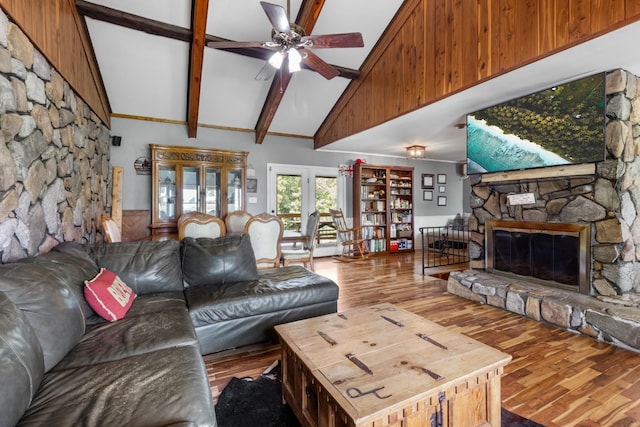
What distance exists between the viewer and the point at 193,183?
5016 mm

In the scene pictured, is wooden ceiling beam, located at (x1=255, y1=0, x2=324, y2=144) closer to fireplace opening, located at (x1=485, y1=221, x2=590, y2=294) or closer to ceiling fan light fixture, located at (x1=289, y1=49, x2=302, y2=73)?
ceiling fan light fixture, located at (x1=289, y1=49, x2=302, y2=73)

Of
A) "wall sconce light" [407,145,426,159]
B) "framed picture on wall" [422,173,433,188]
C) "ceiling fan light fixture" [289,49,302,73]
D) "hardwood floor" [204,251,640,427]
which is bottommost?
"hardwood floor" [204,251,640,427]

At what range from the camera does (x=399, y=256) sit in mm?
6426

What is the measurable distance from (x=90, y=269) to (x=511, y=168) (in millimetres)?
4128

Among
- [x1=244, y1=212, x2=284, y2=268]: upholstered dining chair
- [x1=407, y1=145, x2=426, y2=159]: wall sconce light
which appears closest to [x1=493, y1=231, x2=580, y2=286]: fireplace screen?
[x1=407, y1=145, x2=426, y2=159]: wall sconce light

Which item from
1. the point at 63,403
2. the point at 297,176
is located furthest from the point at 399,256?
the point at 63,403

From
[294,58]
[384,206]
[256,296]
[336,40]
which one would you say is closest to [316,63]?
[294,58]

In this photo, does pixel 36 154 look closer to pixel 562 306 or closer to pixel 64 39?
pixel 64 39

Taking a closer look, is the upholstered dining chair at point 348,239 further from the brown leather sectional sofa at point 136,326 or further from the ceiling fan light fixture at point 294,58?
the ceiling fan light fixture at point 294,58

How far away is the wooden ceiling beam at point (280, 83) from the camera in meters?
3.37

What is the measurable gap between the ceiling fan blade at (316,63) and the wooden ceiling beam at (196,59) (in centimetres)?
120

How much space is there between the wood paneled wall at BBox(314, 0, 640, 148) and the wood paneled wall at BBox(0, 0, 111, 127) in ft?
11.4

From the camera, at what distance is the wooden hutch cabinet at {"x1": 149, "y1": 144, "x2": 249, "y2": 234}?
15.6 ft

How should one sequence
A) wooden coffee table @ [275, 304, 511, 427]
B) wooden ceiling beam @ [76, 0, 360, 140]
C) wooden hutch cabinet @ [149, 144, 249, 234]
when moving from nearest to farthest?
wooden coffee table @ [275, 304, 511, 427] → wooden ceiling beam @ [76, 0, 360, 140] → wooden hutch cabinet @ [149, 144, 249, 234]
